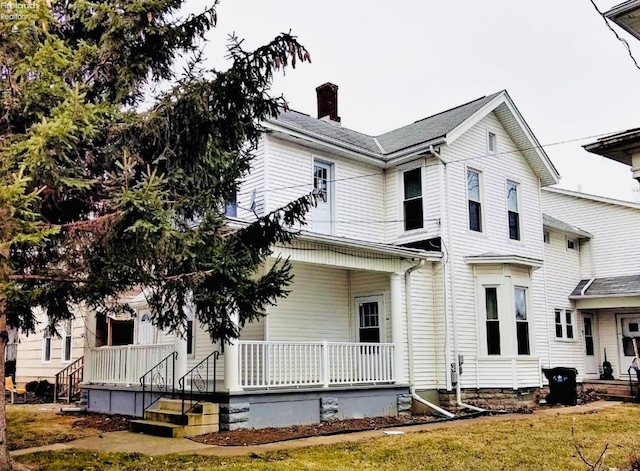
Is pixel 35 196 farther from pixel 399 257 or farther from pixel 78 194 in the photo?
pixel 399 257

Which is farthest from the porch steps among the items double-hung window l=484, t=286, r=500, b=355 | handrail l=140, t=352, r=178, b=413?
double-hung window l=484, t=286, r=500, b=355

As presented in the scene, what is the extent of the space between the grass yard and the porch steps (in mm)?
1844

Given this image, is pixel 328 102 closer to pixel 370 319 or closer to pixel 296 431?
pixel 370 319

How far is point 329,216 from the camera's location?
15938 millimetres

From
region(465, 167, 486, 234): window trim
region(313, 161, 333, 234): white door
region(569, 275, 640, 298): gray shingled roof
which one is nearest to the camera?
region(313, 161, 333, 234): white door

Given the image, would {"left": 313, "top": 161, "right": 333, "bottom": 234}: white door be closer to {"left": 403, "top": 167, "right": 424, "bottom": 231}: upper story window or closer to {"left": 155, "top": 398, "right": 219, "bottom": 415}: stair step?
{"left": 403, "top": 167, "right": 424, "bottom": 231}: upper story window

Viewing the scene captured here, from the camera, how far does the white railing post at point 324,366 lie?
12922 millimetres

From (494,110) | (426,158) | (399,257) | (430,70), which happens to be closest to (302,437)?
(399,257)

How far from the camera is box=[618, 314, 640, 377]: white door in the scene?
20797 mm

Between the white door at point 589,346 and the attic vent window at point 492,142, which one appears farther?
the white door at point 589,346

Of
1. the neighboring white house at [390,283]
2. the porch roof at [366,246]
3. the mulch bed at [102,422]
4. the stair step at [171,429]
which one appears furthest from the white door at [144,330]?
→ the porch roof at [366,246]

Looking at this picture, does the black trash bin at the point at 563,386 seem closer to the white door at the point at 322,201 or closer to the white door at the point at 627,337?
the white door at the point at 627,337

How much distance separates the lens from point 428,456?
9.11 m

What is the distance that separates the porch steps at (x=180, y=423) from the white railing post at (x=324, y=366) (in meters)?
2.47
